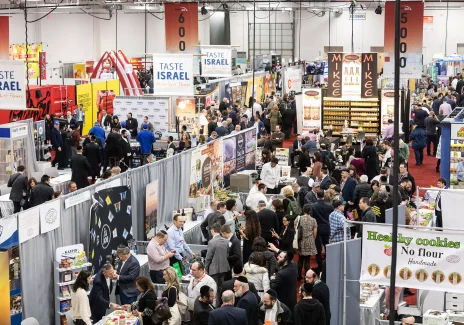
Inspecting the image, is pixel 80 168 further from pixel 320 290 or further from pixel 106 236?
pixel 320 290

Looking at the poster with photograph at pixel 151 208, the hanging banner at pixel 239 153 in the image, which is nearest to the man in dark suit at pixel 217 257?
the poster with photograph at pixel 151 208

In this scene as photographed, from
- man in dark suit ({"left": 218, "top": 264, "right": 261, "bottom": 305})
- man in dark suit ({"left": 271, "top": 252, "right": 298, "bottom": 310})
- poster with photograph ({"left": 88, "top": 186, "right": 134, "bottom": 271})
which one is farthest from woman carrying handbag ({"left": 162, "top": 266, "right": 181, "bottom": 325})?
poster with photograph ({"left": 88, "top": 186, "right": 134, "bottom": 271})

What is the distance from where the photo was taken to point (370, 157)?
16.5 meters

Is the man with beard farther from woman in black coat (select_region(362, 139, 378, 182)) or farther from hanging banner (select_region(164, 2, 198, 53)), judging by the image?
hanging banner (select_region(164, 2, 198, 53))

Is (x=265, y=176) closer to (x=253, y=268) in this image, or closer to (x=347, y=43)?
(x=253, y=268)

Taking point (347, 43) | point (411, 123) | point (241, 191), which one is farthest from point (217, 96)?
point (347, 43)

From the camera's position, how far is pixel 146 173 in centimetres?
1210

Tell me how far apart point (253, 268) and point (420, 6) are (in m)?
11.3

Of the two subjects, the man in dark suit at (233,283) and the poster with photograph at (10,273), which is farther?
the poster with photograph at (10,273)

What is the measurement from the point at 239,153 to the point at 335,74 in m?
7.33

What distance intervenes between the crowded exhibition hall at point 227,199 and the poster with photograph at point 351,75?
39 mm

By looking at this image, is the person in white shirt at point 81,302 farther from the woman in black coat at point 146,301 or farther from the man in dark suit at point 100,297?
the woman in black coat at point 146,301

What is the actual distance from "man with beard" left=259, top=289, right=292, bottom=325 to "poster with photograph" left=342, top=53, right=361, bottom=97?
15132mm

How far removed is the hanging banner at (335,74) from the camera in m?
22.4
